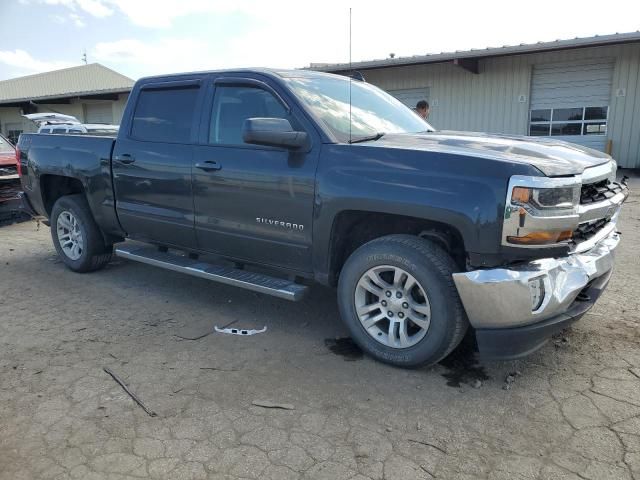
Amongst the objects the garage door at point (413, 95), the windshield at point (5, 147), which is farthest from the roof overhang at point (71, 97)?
the windshield at point (5, 147)

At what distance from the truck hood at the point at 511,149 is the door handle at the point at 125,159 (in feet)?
7.77

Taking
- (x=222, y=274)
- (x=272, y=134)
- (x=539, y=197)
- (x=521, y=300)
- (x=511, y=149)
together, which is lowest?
(x=222, y=274)

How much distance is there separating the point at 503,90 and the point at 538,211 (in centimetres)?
1369

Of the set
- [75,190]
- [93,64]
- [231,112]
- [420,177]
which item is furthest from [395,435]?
[93,64]

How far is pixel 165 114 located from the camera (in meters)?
4.55

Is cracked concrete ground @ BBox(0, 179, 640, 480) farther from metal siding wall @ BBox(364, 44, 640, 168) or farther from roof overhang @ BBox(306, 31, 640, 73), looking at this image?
metal siding wall @ BBox(364, 44, 640, 168)

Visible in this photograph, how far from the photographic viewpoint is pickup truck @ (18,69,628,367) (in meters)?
2.86

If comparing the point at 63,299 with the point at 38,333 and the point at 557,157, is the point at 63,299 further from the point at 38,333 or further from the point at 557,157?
the point at 557,157

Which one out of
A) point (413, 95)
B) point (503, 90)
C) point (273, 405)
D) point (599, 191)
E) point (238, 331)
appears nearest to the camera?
point (273, 405)

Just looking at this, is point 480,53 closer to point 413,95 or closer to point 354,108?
point 413,95

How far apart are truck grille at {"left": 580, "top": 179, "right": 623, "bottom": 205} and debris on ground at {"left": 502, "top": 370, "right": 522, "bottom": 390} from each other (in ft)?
3.75

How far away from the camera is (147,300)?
479cm

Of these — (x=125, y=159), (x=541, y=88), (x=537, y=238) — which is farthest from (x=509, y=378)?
(x=541, y=88)

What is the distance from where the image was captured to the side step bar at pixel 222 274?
3.70 metres
